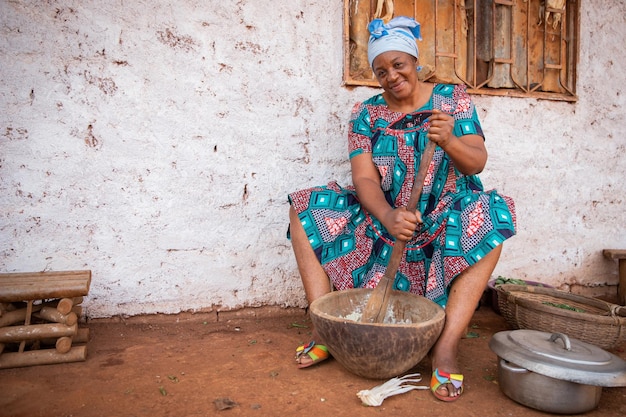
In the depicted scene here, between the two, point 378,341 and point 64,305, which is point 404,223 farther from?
point 64,305

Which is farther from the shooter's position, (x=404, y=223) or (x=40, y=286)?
(x=40, y=286)

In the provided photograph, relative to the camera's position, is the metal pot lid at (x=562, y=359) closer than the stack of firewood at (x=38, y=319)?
Yes

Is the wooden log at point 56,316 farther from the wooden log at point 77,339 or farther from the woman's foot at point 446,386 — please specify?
the woman's foot at point 446,386

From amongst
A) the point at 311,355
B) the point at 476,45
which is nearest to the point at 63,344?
the point at 311,355

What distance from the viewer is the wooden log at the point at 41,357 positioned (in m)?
2.01

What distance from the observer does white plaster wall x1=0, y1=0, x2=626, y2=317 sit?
2363mm

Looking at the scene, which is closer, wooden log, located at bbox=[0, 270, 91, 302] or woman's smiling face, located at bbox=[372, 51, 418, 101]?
wooden log, located at bbox=[0, 270, 91, 302]

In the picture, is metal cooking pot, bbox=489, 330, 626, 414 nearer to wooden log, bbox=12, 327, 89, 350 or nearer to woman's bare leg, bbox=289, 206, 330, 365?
woman's bare leg, bbox=289, 206, 330, 365

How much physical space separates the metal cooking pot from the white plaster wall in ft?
4.58

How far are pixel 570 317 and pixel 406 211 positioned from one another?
1113 millimetres

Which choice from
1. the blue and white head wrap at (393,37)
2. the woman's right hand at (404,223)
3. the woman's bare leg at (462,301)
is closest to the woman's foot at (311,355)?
the woman's bare leg at (462,301)

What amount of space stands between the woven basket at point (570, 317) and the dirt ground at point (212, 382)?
236 millimetres

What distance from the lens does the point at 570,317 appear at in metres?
2.29

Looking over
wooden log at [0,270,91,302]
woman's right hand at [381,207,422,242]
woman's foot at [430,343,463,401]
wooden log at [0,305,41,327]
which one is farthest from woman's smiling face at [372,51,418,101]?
wooden log at [0,305,41,327]
